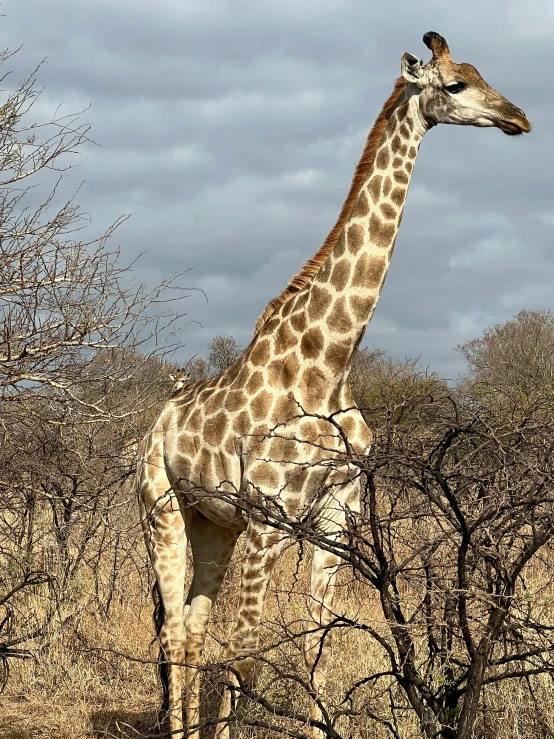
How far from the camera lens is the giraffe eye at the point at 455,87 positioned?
181 inches

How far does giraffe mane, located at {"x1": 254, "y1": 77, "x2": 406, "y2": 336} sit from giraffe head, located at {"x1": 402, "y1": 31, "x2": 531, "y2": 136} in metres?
0.23

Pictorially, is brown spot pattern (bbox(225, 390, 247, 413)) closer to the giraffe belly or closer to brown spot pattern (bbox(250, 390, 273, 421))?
brown spot pattern (bbox(250, 390, 273, 421))

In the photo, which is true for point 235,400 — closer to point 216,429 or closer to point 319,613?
point 216,429

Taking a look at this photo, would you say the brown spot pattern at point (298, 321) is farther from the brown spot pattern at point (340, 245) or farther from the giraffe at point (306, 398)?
the brown spot pattern at point (340, 245)

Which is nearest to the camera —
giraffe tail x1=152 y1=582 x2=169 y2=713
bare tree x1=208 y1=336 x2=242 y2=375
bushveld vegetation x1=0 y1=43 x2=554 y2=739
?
bushveld vegetation x1=0 y1=43 x2=554 y2=739

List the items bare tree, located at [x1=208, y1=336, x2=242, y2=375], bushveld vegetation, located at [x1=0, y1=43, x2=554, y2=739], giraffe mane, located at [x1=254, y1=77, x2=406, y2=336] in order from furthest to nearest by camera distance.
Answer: bare tree, located at [x1=208, y1=336, x2=242, y2=375], giraffe mane, located at [x1=254, y1=77, x2=406, y2=336], bushveld vegetation, located at [x1=0, y1=43, x2=554, y2=739]

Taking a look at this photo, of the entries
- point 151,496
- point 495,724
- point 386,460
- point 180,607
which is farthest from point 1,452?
point 386,460

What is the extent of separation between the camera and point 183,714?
15.8 ft

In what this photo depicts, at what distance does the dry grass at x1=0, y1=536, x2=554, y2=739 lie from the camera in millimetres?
4461

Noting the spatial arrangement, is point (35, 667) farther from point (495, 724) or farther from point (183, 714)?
point (495, 724)

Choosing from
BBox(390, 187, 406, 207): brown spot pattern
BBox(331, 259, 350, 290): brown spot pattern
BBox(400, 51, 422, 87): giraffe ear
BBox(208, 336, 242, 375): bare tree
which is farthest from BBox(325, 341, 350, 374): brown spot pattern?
BBox(208, 336, 242, 375): bare tree

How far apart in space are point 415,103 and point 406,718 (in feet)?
10.3

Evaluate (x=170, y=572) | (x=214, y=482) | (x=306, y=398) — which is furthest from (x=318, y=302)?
(x=170, y=572)

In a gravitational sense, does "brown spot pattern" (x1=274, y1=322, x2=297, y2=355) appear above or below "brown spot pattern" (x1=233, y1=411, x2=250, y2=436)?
above
